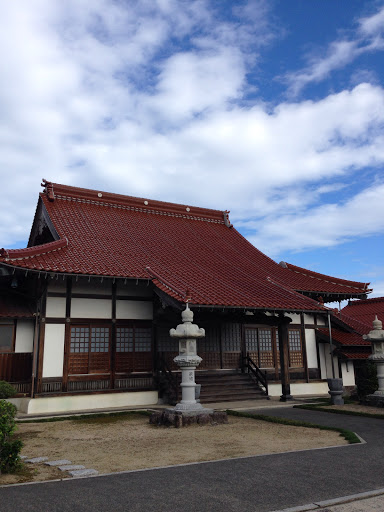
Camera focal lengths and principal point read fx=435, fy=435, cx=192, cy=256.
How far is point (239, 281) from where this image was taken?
1627 cm

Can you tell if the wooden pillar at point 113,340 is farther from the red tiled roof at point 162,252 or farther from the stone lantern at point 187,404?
the stone lantern at point 187,404

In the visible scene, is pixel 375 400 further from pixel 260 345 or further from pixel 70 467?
pixel 70 467

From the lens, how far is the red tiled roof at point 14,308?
14.7 meters

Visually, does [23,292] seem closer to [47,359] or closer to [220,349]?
[47,359]

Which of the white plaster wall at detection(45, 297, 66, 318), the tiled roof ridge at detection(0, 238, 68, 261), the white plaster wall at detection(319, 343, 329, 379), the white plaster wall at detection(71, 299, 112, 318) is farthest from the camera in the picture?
the white plaster wall at detection(319, 343, 329, 379)

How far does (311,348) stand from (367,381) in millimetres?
4861

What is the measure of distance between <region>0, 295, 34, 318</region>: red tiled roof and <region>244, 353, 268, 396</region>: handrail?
8468 mm

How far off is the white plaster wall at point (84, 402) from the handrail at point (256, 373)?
410 centimetres

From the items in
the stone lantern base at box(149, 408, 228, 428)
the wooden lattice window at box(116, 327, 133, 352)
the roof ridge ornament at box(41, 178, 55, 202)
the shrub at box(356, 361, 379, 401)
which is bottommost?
the stone lantern base at box(149, 408, 228, 428)

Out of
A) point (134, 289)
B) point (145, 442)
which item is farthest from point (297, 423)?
point (134, 289)

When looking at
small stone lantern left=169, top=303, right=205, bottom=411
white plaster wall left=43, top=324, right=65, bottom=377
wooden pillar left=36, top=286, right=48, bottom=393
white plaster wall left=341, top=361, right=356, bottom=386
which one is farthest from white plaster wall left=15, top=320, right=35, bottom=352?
white plaster wall left=341, top=361, right=356, bottom=386

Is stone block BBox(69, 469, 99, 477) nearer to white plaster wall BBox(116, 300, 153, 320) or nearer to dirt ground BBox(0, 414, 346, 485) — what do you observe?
dirt ground BBox(0, 414, 346, 485)

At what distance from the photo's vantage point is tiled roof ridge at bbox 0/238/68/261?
12609 mm

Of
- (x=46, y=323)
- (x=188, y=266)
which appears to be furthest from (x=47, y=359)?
(x=188, y=266)
